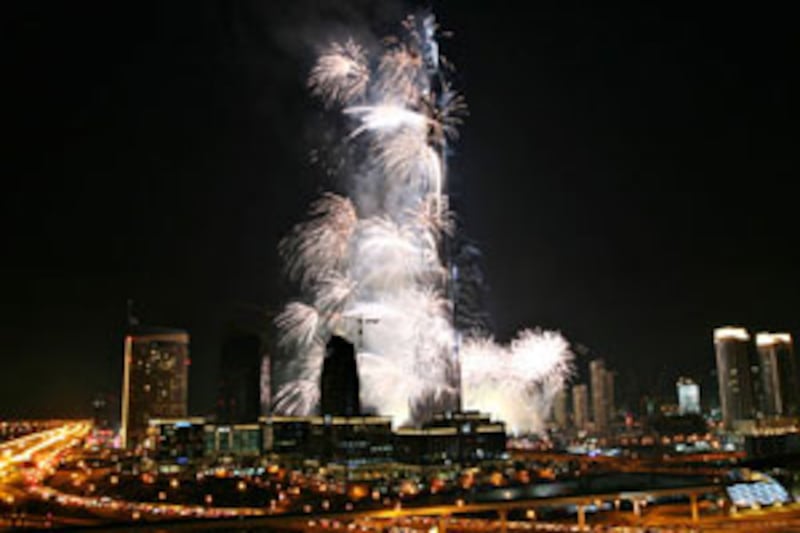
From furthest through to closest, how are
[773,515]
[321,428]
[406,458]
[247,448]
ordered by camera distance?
1. [247,448]
2. [321,428]
3. [406,458]
4. [773,515]

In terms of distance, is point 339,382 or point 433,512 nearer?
point 433,512

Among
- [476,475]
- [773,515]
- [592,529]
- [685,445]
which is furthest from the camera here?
[685,445]

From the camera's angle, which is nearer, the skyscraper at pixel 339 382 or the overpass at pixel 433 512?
the overpass at pixel 433 512

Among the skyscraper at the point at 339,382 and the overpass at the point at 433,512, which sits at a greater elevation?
the skyscraper at the point at 339,382

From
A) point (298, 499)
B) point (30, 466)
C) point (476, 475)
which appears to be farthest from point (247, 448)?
point (298, 499)

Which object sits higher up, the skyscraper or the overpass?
the skyscraper

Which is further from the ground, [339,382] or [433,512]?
[339,382]

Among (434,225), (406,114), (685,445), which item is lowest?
(685,445)

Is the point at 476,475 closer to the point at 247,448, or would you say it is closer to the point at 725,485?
the point at 725,485
